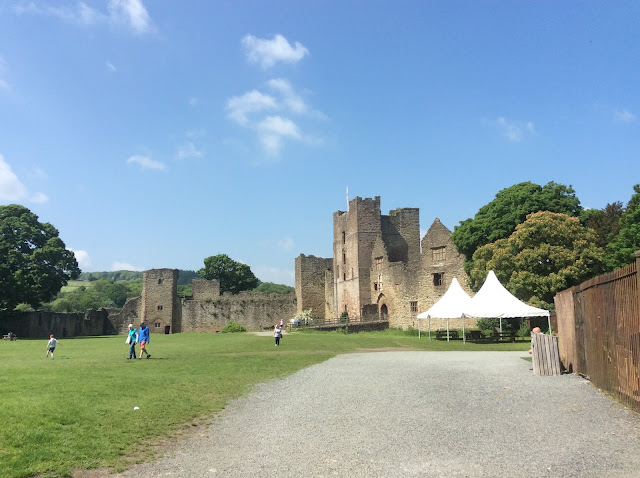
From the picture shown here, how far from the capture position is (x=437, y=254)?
40.3 m

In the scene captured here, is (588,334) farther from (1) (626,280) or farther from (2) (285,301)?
(2) (285,301)

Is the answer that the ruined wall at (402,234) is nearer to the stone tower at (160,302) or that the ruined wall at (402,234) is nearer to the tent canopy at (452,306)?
the tent canopy at (452,306)

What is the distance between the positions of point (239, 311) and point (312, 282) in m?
8.56

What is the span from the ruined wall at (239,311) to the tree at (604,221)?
32.9 m

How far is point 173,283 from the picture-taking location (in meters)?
59.5

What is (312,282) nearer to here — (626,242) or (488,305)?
(488,305)

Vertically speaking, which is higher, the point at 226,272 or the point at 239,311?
the point at 226,272

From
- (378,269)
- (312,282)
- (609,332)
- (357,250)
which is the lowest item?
(609,332)

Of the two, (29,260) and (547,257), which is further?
(29,260)

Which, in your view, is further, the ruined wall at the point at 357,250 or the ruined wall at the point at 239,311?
the ruined wall at the point at 239,311

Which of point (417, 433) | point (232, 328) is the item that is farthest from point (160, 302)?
point (417, 433)

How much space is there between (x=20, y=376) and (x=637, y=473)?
1202cm

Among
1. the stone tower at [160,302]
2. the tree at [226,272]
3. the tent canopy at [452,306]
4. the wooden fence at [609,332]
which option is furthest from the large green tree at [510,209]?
the tree at [226,272]

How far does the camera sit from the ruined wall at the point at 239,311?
57188 millimetres
